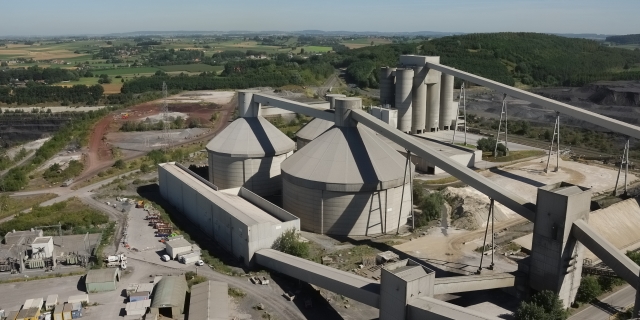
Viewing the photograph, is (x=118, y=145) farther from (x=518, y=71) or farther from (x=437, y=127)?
(x=518, y=71)

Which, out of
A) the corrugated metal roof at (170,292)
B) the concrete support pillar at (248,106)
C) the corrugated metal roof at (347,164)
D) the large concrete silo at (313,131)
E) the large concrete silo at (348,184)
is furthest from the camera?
the large concrete silo at (313,131)

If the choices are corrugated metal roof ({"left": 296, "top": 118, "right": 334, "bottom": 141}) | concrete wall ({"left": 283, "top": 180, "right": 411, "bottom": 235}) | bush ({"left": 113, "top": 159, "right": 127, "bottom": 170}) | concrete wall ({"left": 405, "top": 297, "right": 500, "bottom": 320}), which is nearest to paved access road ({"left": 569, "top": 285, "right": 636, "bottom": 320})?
concrete wall ({"left": 405, "top": 297, "right": 500, "bottom": 320})

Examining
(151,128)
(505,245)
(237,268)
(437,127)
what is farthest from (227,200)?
(151,128)


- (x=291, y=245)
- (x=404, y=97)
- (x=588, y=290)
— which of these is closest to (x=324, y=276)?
(x=291, y=245)

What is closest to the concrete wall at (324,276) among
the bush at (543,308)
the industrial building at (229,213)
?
the industrial building at (229,213)

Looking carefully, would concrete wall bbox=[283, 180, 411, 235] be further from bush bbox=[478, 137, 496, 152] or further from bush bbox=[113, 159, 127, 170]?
bush bbox=[113, 159, 127, 170]

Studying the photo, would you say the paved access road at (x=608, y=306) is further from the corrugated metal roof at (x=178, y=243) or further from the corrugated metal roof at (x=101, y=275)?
the corrugated metal roof at (x=101, y=275)
